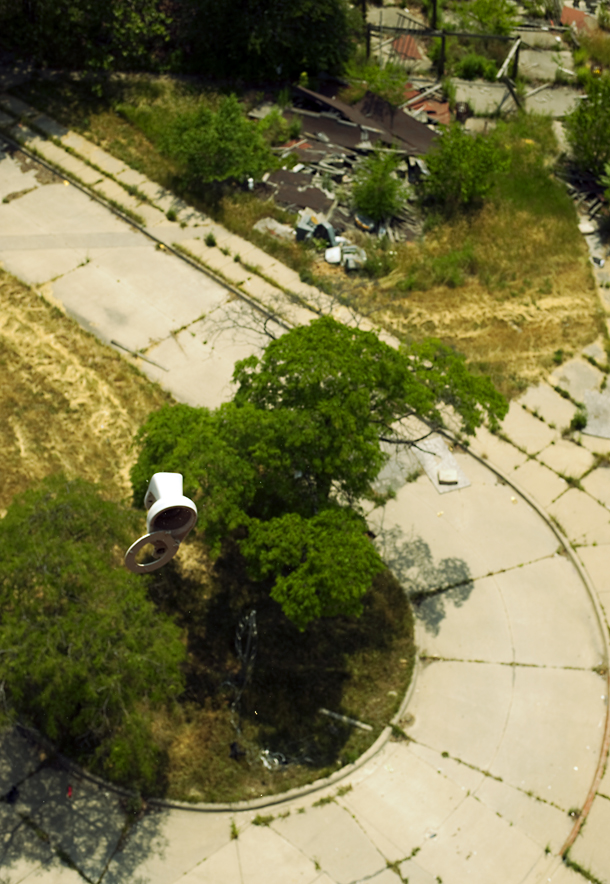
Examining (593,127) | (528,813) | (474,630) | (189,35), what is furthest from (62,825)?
(189,35)

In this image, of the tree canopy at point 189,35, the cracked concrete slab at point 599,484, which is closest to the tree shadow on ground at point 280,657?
the cracked concrete slab at point 599,484

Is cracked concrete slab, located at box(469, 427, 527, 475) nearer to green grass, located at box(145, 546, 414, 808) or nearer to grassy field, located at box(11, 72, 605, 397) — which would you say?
grassy field, located at box(11, 72, 605, 397)

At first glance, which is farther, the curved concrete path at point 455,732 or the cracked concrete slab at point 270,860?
the curved concrete path at point 455,732

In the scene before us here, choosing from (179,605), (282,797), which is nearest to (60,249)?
(179,605)

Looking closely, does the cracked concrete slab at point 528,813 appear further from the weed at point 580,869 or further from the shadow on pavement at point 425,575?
the shadow on pavement at point 425,575

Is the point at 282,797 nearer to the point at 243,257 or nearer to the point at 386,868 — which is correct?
the point at 386,868

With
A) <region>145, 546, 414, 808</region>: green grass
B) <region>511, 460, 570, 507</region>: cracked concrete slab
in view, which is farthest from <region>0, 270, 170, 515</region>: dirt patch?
<region>511, 460, 570, 507</region>: cracked concrete slab

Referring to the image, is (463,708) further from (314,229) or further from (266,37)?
(266,37)
